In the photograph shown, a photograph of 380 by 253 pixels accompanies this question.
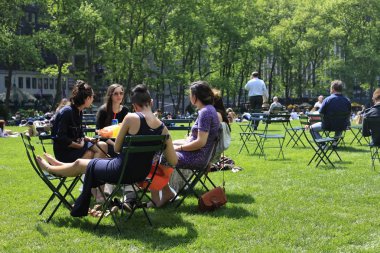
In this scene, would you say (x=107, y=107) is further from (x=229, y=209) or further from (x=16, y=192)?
(x=229, y=209)

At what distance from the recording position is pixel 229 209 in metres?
7.07

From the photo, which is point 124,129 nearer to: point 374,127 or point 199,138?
point 199,138

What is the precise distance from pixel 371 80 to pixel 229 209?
5422 centimetres

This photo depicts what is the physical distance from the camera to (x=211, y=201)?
271 inches

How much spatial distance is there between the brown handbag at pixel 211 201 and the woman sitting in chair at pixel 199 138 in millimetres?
472

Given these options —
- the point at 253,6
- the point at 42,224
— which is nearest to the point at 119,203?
the point at 42,224

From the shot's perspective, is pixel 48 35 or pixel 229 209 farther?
pixel 48 35

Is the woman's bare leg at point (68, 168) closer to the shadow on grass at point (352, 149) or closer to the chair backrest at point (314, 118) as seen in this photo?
the chair backrest at point (314, 118)

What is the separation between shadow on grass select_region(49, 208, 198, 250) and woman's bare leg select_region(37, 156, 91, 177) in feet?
1.94

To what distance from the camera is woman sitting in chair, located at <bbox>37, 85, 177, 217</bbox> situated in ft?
19.4

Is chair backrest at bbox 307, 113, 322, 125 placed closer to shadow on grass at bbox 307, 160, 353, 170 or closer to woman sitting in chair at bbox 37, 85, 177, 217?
shadow on grass at bbox 307, 160, 353, 170

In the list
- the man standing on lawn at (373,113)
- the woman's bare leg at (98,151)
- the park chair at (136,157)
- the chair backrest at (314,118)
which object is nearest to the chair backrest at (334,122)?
the chair backrest at (314,118)

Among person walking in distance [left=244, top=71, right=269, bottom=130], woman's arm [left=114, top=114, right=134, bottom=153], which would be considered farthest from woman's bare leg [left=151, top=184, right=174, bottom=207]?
person walking in distance [left=244, top=71, right=269, bottom=130]

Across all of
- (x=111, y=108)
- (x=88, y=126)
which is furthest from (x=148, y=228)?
(x=88, y=126)
